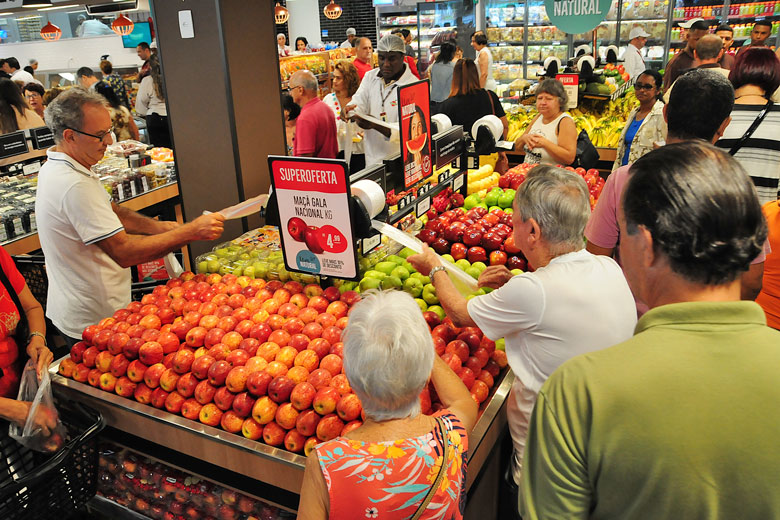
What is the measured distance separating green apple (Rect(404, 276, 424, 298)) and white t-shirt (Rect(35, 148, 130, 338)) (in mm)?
1453

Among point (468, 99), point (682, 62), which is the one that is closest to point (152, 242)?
point (468, 99)

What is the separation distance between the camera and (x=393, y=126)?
4547 millimetres

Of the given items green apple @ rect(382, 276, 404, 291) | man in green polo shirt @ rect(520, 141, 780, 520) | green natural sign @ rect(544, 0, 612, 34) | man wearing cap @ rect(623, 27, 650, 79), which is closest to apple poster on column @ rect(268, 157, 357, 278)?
green apple @ rect(382, 276, 404, 291)

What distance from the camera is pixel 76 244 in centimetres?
288

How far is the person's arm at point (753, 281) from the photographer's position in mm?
2451

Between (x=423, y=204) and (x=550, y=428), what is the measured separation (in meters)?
2.42

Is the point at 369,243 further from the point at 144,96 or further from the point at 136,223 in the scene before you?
the point at 144,96

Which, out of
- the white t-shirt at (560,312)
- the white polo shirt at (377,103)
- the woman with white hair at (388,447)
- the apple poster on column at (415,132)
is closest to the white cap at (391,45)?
the white polo shirt at (377,103)

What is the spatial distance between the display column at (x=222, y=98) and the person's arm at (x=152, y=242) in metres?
1.39

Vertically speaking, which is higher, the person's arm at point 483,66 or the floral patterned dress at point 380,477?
the person's arm at point 483,66

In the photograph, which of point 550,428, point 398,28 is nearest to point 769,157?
point 550,428

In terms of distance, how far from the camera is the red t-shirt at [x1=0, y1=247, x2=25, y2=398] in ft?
8.04

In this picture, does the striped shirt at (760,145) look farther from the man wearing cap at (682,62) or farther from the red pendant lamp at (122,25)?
the red pendant lamp at (122,25)

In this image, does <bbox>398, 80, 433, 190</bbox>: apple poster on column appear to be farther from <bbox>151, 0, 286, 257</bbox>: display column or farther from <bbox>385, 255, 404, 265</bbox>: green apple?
<bbox>151, 0, 286, 257</bbox>: display column
